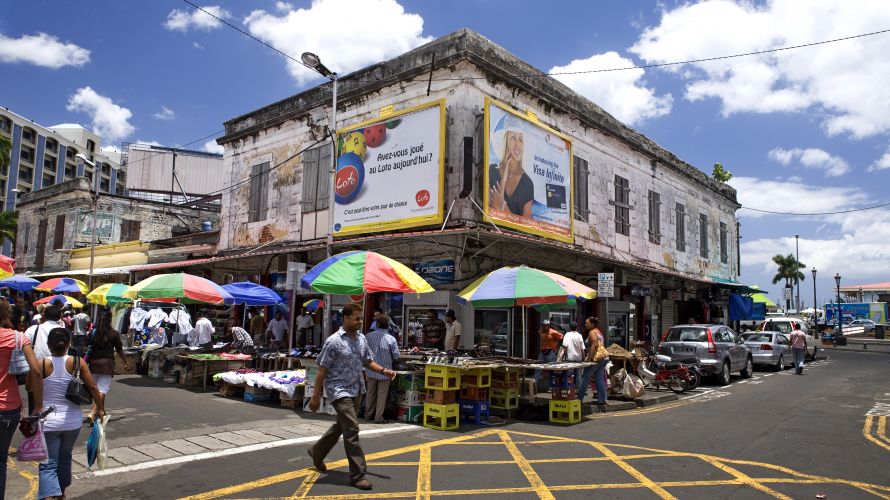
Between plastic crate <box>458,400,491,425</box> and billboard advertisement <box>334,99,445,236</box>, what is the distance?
17.9 feet

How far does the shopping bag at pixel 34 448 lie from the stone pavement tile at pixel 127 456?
219 cm

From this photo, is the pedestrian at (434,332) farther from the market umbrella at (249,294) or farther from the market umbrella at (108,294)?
the market umbrella at (108,294)

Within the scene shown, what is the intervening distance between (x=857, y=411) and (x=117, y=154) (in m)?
96.7

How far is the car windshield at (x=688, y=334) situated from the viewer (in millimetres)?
16016

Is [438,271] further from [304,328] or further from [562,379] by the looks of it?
[304,328]

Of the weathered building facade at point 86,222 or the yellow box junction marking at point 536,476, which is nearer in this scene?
the yellow box junction marking at point 536,476

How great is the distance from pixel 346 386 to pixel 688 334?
13.0 metres

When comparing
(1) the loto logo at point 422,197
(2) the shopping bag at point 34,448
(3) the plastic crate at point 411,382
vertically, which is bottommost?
(3) the plastic crate at point 411,382

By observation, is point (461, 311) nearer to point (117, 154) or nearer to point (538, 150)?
point (538, 150)

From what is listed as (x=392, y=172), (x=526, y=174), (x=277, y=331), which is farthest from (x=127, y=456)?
(x=526, y=174)

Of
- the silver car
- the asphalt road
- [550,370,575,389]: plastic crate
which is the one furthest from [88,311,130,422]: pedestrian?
the silver car

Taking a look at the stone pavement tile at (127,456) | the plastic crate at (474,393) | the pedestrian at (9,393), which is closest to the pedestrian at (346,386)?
the stone pavement tile at (127,456)

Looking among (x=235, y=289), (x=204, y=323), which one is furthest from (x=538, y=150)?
(x=204, y=323)

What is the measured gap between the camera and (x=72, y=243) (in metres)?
30.3
